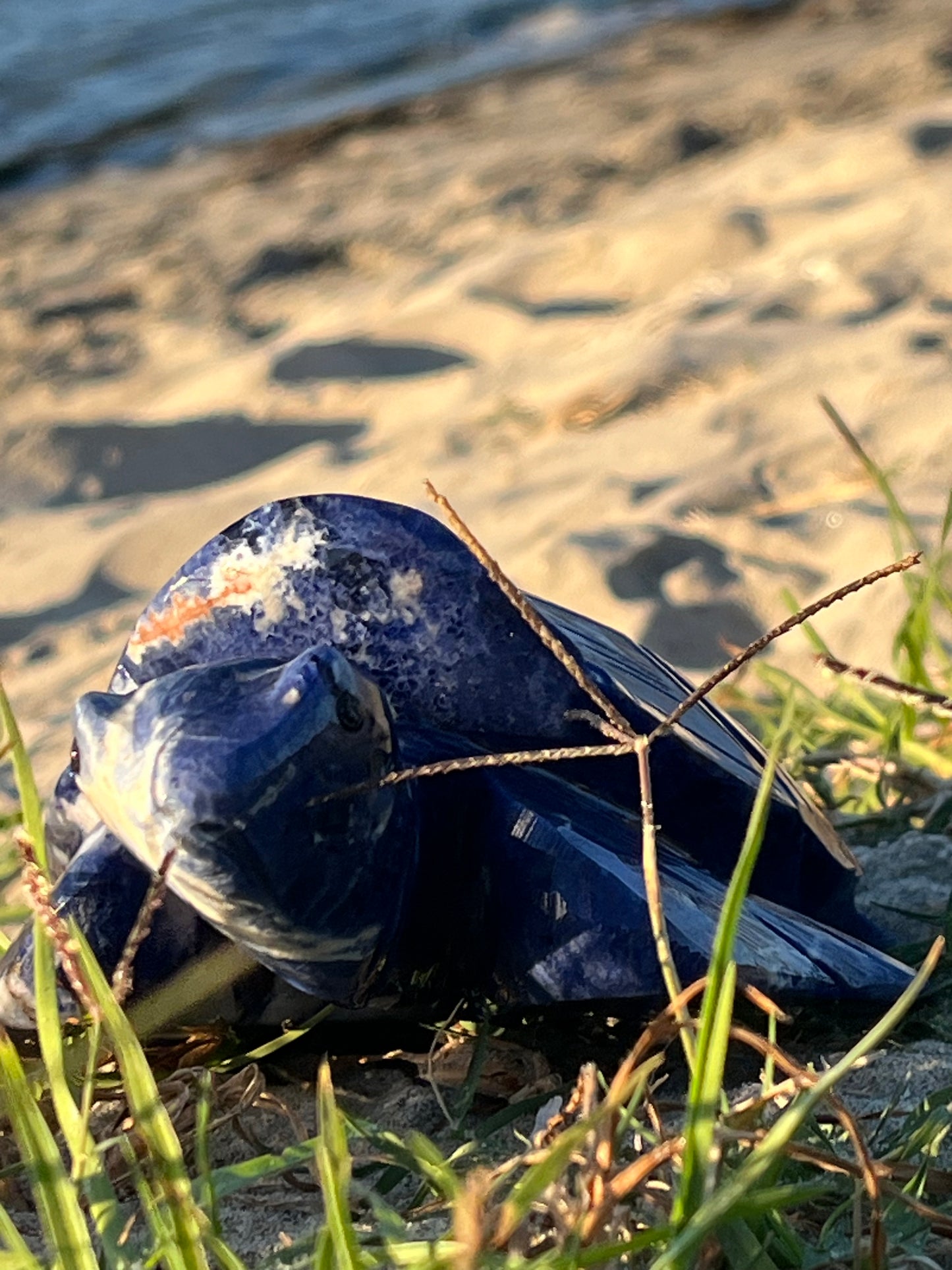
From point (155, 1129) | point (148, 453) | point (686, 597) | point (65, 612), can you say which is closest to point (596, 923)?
point (155, 1129)

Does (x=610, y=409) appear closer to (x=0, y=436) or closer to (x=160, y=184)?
(x=0, y=436)

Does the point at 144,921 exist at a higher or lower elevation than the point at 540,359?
higher

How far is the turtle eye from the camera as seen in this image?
1130mm

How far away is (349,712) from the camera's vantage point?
113 centimetres

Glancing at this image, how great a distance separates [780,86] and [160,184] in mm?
3112

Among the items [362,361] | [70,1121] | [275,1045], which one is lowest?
[362,361]

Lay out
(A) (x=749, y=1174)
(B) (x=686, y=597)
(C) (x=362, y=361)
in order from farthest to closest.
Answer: (C) (x=362, y=361), (B) (x=686, y=597), (A) (x=749, y=1174)

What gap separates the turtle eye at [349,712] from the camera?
1130mm

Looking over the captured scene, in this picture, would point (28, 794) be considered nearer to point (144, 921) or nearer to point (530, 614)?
point (144, 921)

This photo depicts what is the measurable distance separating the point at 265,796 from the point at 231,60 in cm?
984

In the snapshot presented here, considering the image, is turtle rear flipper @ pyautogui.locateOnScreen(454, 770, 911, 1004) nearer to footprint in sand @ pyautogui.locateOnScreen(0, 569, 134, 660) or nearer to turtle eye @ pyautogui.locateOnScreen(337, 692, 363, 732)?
turtle eye @ pyautogui.locateOnScreen(337, 692, 363, 732)

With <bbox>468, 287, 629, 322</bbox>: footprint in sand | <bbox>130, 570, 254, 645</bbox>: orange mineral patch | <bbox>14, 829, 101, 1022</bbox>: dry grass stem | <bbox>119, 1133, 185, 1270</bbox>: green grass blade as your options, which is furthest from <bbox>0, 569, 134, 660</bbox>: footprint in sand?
<bbox>119, 1133, 185, 1270</bbox>: green grass blade

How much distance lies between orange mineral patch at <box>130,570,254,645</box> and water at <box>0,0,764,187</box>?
7244mm

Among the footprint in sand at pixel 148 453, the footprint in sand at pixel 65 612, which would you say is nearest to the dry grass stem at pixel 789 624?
the footprint in sand at pixel 65 612
